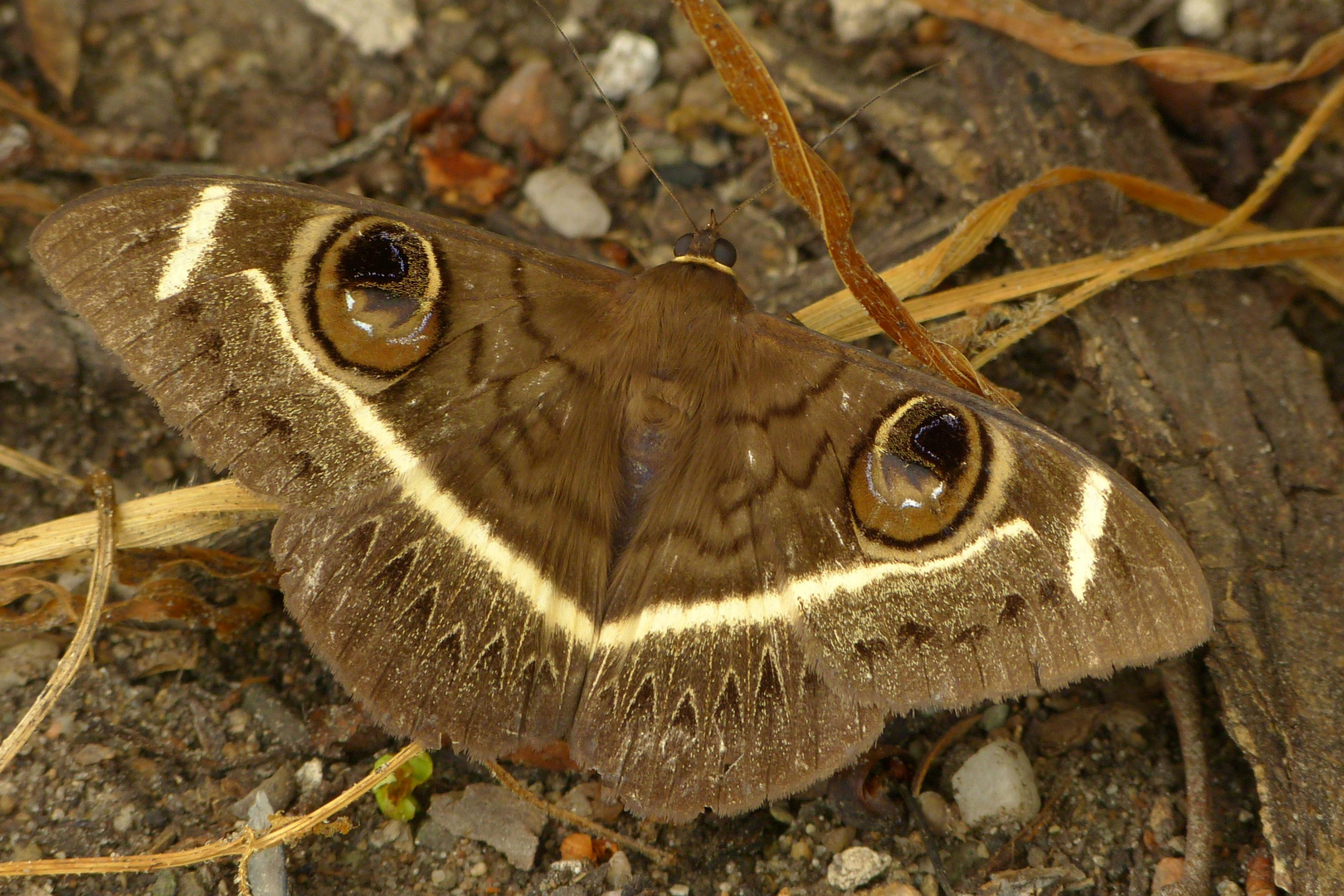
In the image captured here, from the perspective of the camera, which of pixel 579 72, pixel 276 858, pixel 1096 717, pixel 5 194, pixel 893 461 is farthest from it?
pixel 579 72

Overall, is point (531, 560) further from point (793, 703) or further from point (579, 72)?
point (579, 72)

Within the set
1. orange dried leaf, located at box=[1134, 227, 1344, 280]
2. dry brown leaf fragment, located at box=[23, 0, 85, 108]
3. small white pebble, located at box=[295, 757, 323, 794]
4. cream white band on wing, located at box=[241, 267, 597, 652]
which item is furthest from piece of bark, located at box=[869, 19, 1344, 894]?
dry brown leaf fragment, located at box=[23, 0, 85, 108]

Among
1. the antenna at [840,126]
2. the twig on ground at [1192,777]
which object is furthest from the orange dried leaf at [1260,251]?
the twig on ground at [1192,777]

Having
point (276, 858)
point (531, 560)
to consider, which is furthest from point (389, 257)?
point (276, 858)

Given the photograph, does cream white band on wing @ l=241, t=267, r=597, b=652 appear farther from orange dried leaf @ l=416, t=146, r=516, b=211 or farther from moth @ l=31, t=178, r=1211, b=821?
orange dried leaf @ l=416, t=146, r=516, b=211

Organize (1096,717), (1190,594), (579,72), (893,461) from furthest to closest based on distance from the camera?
1. (579,72)
2. (1096,717)
3. (893,461)
4. (1190,594)

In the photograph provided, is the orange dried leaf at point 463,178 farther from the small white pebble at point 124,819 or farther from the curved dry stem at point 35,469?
the small white pebble at point 124,819
